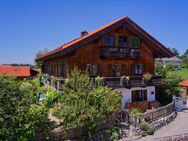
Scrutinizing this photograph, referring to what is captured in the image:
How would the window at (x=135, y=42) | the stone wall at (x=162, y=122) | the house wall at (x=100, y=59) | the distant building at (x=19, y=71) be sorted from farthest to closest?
the distant building at (x=19, y=71)
the window at (x=135, y=42)
the house wall at (x=100, y=59)
the stone wall at (x=162, y=122)

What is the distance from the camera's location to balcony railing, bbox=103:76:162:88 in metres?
27.8

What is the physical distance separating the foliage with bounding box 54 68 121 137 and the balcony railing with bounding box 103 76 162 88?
192 inches

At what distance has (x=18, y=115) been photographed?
17.3 m

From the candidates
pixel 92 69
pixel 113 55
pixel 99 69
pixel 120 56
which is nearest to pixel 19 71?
pixel 92 69

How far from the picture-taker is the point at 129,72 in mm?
32031

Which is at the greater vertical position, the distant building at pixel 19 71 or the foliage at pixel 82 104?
the distant building at pixel 19 71

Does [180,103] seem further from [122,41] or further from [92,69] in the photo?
[92,69]

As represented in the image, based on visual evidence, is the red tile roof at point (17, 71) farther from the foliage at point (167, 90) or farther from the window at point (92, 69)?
the foliage at point (167, 90)

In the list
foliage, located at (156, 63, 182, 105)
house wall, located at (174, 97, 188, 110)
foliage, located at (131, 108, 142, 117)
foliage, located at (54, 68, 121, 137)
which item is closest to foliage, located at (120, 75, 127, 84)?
foliage, located at (131, 108, 142, 117)

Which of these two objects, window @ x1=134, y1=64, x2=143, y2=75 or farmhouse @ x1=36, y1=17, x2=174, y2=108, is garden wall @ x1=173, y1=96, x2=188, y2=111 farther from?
window @ x1=134, y1=64, x2=143, y2=75

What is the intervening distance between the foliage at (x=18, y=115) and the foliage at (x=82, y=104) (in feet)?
5.45

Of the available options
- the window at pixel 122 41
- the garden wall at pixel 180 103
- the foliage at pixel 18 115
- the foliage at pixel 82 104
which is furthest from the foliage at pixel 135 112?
the foliage at pixel 18 115

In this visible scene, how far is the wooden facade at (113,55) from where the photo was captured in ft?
94.2

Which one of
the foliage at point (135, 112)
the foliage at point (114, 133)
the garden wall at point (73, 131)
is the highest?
the foliage at point (135, 112)
